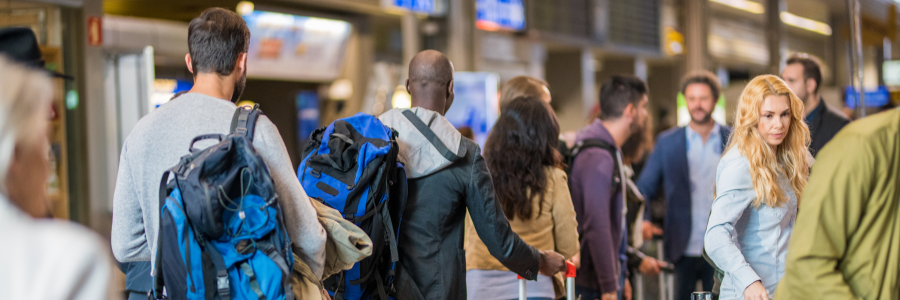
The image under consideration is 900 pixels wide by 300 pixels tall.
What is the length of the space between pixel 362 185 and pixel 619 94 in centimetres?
212

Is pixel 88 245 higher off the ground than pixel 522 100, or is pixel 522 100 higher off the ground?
pixel 522 100

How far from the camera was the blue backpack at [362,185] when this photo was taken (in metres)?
2.56

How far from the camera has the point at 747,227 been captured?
8.67 ft

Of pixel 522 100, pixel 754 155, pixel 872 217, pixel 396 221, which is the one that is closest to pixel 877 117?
pixel 872 217

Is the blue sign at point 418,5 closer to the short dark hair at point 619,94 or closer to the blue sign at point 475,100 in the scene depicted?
the blue sign at point 475,100

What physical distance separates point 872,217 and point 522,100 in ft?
6.42

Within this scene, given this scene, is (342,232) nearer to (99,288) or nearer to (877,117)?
(99,288)

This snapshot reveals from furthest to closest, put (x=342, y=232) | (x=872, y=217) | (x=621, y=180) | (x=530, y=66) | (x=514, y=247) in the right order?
(x=530, y=66) < (x=621, y=180) < (x=514, y=247) < (x=342, y=232) < (x=872, y=217)

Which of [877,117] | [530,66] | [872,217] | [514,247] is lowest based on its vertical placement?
[514,247]

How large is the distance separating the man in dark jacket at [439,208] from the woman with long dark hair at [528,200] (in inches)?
20.8

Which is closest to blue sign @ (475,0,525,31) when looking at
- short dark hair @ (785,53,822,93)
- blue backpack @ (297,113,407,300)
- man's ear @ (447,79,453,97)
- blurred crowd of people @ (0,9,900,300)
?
blurred crowd of people @ (0,9,900,300)

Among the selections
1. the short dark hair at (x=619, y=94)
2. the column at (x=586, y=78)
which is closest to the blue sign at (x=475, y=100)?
the column at (x=586, y=78)

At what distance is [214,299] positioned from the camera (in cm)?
191

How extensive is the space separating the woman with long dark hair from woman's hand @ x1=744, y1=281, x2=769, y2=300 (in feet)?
3.50
